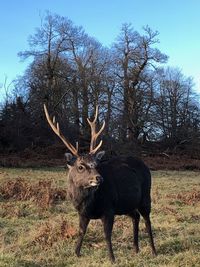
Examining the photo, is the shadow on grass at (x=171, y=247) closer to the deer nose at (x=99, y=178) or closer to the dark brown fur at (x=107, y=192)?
the dark brown fur at (x=107, y=192)

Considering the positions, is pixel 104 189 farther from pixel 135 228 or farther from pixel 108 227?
pixel 135 228

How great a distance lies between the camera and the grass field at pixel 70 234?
762cm

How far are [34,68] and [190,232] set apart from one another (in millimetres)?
35885

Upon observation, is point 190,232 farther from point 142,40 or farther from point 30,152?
point 142,40

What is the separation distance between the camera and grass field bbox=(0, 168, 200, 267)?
300 inches

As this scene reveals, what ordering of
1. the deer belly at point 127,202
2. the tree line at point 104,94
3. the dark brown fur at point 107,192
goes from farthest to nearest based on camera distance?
the tree line at point 104,94
the deer belly at point 127,202
the dark brown fur at point 107,192

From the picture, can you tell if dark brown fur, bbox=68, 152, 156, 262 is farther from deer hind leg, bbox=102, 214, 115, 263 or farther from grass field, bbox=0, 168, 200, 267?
grass field, bbox=0, 168, 200, 267

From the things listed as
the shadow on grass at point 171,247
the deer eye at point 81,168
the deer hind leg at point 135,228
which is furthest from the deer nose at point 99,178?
the shadow on grass at point 171,247

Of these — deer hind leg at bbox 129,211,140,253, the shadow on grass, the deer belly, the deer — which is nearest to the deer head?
the deer

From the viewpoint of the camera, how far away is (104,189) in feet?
26.6

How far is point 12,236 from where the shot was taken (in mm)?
9547

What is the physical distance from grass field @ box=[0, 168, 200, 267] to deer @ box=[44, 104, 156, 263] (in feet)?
1.16

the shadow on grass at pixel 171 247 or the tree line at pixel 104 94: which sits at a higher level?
the tree line at pixel 104 94

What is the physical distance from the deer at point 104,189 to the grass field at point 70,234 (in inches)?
13.9
